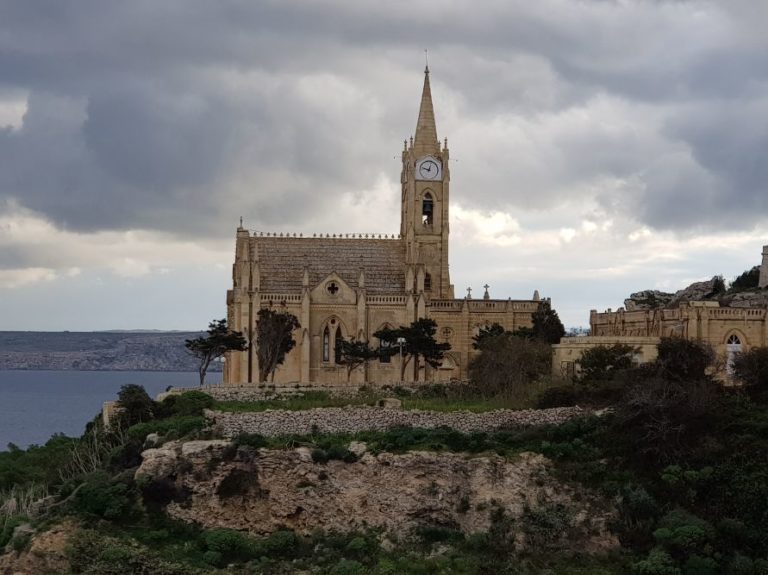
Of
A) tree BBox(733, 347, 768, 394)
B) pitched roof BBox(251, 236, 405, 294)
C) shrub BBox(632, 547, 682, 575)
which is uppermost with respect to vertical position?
pitched roof BBox(251, 236, 405, 294)

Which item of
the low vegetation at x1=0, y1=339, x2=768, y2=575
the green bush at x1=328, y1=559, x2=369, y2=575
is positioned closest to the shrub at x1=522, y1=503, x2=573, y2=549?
the low vegetation at x1=0, y1=339, x2=768, y2=575

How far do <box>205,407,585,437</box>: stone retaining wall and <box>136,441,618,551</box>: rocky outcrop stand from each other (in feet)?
7.36

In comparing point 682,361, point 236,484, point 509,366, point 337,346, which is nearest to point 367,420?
point 236,484

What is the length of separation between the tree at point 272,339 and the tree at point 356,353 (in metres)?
2.87

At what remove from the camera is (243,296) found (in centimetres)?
6762

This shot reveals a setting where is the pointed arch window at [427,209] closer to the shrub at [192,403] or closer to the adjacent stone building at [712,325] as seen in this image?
the adjacent stone building at [712,325]

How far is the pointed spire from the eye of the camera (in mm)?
74125

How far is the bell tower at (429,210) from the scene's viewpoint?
72812 mm

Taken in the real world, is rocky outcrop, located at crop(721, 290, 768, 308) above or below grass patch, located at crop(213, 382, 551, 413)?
above

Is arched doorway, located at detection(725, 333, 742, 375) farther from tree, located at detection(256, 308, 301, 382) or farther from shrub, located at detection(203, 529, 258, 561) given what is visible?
shrub, located at detection(203, 529, 258, 561)

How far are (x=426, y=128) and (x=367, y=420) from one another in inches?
1292

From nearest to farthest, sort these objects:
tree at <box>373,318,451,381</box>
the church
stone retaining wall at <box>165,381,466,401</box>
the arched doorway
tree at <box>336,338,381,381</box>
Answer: stone retaining wall at <box>165,381,466,401</box> < the arched doorway < tree at <box>373,318,451,381</box> < tree at <box>336,338,381,381</box> < the church

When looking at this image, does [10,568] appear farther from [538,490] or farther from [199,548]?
[538,490]

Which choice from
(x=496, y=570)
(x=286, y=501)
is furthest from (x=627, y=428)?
(x=286, y=501)
